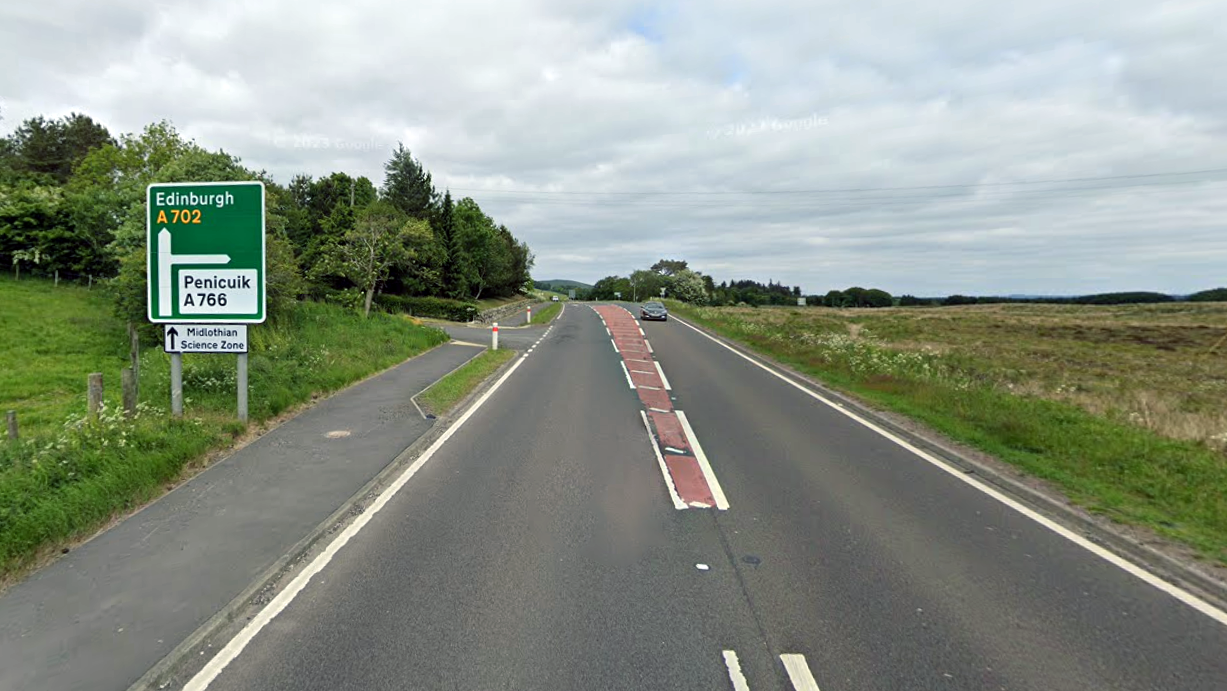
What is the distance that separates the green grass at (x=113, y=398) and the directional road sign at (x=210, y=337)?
3.14ft

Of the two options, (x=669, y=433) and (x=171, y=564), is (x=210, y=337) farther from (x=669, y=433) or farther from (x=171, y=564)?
(x=669, y=433)

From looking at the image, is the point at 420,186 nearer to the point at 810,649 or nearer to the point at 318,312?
the point at 318,312

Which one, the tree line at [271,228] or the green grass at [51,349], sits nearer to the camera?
the green grass at [51,349]

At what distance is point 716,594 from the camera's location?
4.27 meters

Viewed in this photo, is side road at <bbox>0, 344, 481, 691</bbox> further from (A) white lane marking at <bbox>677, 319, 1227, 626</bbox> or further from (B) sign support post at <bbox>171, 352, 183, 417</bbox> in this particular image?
(A) white lane marking at <bbox>677, 319, 1227, 626</bbox>

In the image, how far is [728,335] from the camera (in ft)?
92.8

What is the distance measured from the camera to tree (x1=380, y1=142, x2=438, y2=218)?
47.2m

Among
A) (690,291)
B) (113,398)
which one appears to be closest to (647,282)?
(690,291)

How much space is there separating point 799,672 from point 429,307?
37.0 meters

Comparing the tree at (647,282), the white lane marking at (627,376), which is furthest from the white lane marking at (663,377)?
the tree at (647,282)

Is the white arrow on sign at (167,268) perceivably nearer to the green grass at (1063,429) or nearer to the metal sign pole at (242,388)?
the metal sign pole at (242,388)

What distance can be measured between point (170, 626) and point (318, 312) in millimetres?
19962

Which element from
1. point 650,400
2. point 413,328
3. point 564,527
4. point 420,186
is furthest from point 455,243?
point 564,527

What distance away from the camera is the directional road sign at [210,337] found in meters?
8.71
